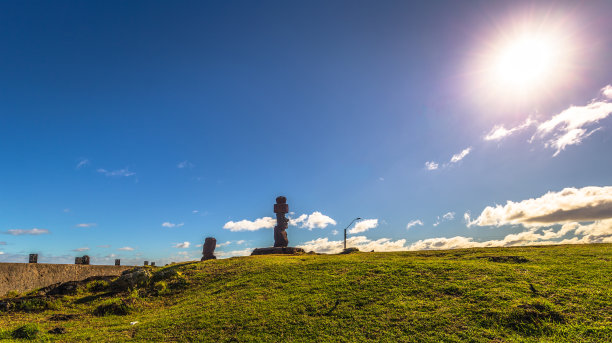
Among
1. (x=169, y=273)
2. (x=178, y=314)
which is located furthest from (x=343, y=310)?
(x=169, y=273)

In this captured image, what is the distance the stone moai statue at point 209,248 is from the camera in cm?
4022

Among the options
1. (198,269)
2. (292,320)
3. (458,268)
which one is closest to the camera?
(292,320)

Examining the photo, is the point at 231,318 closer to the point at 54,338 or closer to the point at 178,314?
the point at 178,314

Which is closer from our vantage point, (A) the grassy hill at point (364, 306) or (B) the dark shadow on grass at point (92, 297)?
(A) the grassy hill at point (364, 306)

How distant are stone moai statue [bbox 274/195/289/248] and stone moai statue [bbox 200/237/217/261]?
8580 mm

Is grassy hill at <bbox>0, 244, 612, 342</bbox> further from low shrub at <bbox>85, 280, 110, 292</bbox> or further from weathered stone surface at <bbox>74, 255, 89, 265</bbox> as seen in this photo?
weathered stone surface at <bbox>74, 255, 89, 265</bbox>

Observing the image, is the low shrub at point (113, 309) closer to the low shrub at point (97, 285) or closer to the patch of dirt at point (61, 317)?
the patch of dirt at point (61, 317)

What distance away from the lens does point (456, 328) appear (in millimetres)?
9555

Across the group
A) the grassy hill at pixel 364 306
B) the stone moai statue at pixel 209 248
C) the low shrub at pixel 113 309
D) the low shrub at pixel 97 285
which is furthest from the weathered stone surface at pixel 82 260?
the stone moai statue at pixel 209 248

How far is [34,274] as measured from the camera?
68.9 ft

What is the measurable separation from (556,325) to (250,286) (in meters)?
13.1

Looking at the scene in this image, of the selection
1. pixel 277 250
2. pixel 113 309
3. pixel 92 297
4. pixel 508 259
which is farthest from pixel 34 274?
pixel 508 259

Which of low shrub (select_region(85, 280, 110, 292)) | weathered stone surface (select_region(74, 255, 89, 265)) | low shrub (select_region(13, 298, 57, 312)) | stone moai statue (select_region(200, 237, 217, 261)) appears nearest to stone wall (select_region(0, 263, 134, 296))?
weathered stone surface (select_region(74, 255, 89, 265))

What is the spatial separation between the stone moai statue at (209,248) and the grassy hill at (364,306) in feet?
67.8
